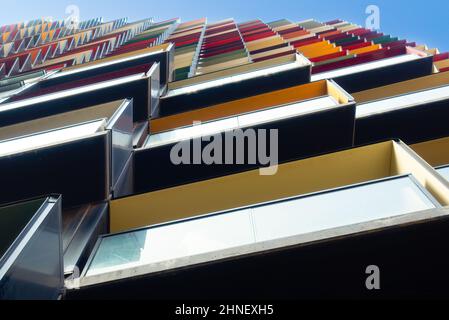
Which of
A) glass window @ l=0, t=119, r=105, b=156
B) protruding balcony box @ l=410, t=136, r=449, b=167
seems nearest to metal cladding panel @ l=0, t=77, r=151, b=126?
glass window @ l=0, t=119, r=105, b=156

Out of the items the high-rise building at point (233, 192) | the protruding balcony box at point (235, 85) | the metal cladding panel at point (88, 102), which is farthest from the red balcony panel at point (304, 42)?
the metal cladding panel at point (88, 102)

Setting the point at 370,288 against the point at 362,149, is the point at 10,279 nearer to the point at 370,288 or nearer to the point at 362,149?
the point at 370,288

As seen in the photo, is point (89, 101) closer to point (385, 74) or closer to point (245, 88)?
point (245, 88)

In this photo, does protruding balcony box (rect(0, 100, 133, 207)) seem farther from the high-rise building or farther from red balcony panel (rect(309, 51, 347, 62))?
red balcony panel (rect(309, 51, 347, 62))

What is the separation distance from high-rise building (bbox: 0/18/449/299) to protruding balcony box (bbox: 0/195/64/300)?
0.05ft

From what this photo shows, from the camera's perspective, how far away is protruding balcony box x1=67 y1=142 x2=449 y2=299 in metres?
3.44

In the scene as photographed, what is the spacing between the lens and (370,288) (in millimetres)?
3449

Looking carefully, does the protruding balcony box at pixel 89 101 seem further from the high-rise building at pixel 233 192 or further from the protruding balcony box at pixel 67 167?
the protruding balcony box at pixel 67 167

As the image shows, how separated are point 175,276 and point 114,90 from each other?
288 inches

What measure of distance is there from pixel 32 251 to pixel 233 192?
9.88ft

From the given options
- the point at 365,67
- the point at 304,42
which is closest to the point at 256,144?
the point at 365,67

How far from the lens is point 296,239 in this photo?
3.56m

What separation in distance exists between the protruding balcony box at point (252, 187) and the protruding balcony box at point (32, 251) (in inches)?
73.6

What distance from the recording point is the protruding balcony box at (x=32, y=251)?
3.11 meters
